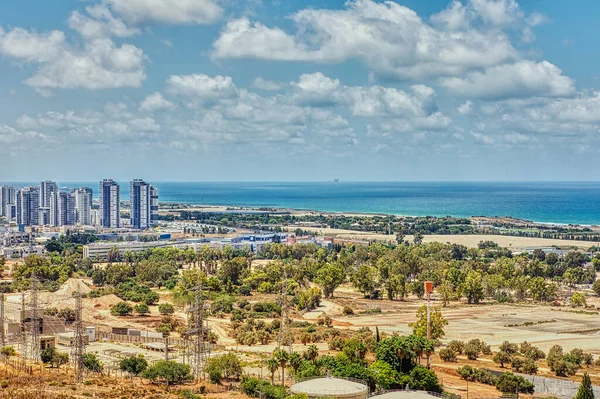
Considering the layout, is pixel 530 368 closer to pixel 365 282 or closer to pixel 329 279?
pixel 329 279

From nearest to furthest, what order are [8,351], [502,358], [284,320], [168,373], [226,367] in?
[168,373] < [226,367] < [502,358] < [8,351] < [284,320]

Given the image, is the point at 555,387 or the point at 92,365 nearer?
the point at 555,387

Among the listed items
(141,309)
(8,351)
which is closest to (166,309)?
(141,309)

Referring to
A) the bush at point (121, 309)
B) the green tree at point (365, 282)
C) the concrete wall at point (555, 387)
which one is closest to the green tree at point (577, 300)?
the green tree at point (365, 282)

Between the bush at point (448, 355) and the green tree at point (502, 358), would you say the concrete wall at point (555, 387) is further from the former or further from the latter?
the bush at point (448, 355)

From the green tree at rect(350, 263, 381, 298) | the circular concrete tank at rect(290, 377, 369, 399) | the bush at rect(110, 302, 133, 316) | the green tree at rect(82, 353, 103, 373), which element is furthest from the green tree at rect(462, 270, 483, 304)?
the green tree at rect(82, 353, 103, 373)

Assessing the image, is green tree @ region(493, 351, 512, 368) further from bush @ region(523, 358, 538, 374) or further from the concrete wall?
the concrete wall

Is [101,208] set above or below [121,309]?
above
